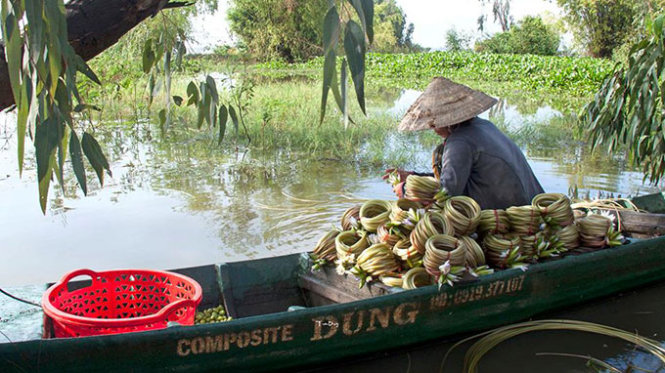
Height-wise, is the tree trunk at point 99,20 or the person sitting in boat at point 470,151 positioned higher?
the tree trunk at point 99,20

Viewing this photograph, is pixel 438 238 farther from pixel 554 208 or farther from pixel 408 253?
pixel 554 208

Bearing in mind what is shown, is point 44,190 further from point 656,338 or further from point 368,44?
point 656,338

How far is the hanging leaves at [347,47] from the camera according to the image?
140 cm

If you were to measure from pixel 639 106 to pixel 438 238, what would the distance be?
3.13 m

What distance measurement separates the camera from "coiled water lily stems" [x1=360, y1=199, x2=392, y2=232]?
3.68 metres

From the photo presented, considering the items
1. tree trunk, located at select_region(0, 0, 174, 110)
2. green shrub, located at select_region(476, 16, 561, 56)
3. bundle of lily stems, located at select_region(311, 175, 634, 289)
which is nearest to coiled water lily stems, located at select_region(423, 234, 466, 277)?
bundle of lily stems, located at select_region(311, 175, 634, 289)

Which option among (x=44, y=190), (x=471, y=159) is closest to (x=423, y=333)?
(x=471, y=159)

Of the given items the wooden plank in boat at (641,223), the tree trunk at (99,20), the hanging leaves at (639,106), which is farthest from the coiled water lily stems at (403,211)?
the hanging leaves at (639,106)

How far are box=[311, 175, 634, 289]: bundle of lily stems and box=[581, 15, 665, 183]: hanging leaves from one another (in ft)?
6.78

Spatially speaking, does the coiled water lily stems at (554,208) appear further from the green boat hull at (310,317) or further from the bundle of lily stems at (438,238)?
the green boat hull at (310,317)

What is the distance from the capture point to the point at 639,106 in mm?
5566

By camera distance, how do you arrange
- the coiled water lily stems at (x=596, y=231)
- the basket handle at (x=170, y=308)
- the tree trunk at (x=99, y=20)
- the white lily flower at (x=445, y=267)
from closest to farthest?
1. the tree trunk at (x=99, y=20)
2. the basket handle at (x=170, y=308)
3. the white lily flower at (x=445, y=267)
4. the coiled water lily stems at (x=596, y=231)

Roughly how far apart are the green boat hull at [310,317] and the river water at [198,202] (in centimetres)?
29

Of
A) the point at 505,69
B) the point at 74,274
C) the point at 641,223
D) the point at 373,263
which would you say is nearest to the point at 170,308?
the point at 74,274
